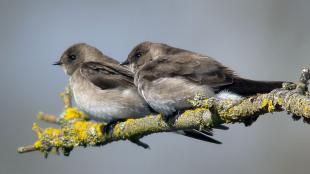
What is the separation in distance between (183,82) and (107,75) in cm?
147

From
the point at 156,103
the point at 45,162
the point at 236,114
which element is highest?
the point at 236,114

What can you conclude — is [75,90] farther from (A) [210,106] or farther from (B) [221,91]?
(A) [210,106]

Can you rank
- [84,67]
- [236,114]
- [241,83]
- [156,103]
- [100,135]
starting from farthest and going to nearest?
[84,67], [100,135], [156,103], [241,83], [236,114]

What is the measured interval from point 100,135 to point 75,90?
3.25ft

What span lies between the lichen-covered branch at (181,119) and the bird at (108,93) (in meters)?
0.17

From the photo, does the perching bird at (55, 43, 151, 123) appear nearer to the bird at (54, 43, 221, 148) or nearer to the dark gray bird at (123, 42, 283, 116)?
the bird at (54, 43, 221, 148)

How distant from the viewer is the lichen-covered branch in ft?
12.7

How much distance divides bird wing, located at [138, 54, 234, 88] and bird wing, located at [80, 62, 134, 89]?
0.62 metres

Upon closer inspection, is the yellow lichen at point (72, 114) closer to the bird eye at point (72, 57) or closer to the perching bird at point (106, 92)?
the perching bird at point (106, 92)

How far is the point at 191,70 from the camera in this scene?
5.82 metres

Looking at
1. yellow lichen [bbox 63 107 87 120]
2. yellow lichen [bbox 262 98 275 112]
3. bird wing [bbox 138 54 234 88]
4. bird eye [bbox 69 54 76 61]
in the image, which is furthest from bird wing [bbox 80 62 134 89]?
yellow lichen [bbox 262 98 275 112]

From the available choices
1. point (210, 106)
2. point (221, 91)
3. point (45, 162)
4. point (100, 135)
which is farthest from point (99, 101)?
point (45, 162)

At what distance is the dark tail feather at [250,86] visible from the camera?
4.73m

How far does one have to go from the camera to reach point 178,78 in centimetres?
586
